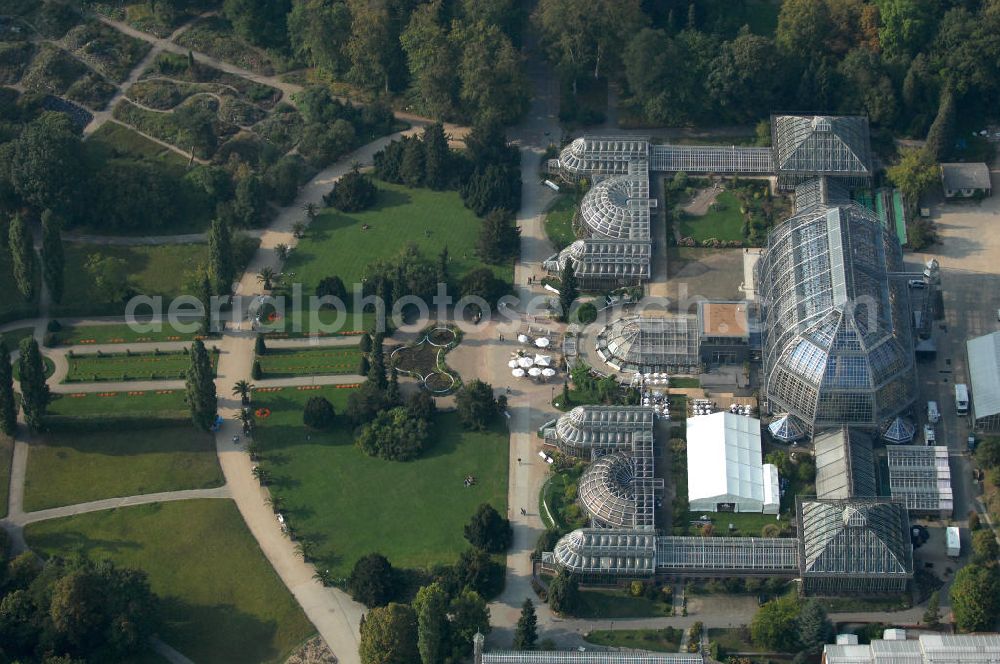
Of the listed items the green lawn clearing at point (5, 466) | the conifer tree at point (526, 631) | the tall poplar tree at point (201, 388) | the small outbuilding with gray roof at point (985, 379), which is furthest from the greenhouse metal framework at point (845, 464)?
the green lawn clearing at point (5, 466)

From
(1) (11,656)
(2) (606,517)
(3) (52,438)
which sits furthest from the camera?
(3) (52,438)

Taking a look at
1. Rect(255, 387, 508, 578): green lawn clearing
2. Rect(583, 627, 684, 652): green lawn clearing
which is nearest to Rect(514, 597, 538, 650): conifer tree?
Rect(583, 627, 684, 652): green lawn clearing

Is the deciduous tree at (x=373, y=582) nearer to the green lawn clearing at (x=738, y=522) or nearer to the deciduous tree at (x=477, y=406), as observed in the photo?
the deciduous tree at (x=477, y=406)

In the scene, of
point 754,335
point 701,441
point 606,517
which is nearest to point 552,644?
point 606,517

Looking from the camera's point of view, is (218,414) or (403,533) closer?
(403,533)

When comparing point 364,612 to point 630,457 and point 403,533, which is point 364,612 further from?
point 630,457

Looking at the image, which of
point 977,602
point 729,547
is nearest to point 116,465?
point 729,547

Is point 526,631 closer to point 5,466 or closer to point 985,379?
point 985,379
